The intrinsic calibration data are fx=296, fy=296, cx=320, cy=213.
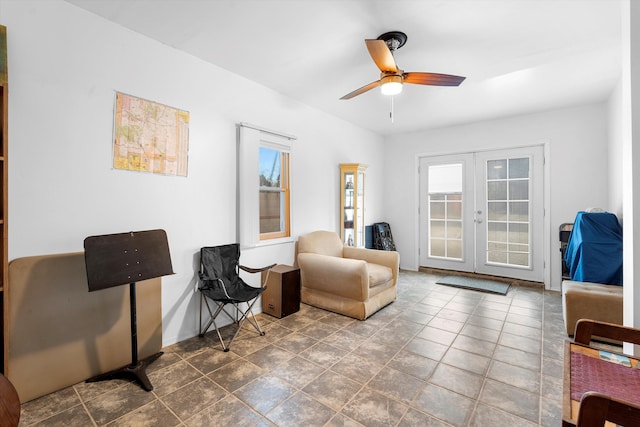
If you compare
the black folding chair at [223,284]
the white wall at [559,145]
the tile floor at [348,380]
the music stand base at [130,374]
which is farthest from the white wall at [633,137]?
the white wall at [559,145]

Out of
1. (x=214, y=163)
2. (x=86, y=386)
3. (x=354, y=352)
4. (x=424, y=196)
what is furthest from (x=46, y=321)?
(x=424, y=196)

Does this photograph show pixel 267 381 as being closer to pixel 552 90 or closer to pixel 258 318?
pixel 258 318

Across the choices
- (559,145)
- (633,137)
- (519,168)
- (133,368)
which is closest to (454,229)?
(519,168)

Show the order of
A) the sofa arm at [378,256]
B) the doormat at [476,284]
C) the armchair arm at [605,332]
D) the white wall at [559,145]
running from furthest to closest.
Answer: the doormat at [476,284]
the white wall at [559,145]
the sofa arm at [378,256]
the armchair arm at [605,332]

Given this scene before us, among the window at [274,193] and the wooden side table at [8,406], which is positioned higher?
the window at [274,193]

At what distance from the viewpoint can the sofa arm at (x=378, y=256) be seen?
12.8ft

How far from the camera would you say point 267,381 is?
217 cm

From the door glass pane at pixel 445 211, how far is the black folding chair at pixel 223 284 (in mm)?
3740

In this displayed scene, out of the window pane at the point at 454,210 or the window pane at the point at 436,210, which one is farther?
the window pane at the point at 436,210

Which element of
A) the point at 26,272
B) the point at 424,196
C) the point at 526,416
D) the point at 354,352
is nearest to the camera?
the point at 526,416

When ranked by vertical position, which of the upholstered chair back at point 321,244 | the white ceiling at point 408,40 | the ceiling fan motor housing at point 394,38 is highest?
the white ceiling at point 408,40

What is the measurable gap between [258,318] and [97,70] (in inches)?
108

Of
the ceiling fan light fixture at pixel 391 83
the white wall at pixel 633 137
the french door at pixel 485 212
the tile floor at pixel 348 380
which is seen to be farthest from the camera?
the french door at pixel 485 212

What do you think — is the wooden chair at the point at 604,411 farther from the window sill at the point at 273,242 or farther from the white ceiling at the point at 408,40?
the window sill at the point at 273,242
